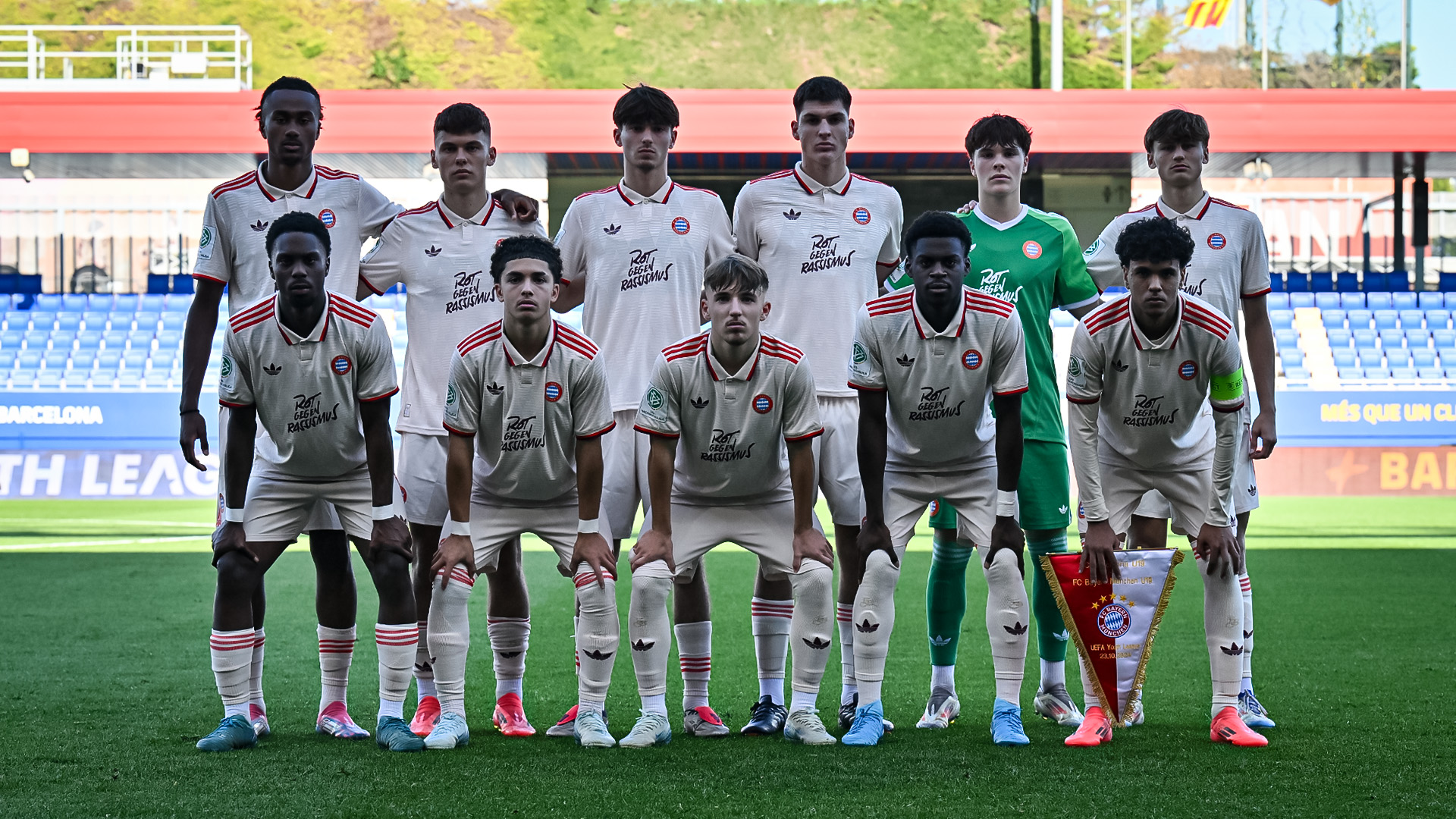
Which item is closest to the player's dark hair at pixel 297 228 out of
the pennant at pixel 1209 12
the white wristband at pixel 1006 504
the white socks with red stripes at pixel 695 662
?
the white socks with red stripes at pixel 695 662

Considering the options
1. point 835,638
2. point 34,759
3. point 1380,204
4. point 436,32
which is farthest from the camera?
point 436,32

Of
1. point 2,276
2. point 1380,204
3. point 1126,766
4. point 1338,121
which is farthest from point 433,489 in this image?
point 1380,204

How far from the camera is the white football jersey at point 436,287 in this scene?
453 centimetres

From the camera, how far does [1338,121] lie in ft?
61.5

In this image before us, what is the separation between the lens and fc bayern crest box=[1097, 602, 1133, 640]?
4180 mm

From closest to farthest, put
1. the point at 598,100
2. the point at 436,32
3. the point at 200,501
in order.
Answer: the point at 200,501 < the point at 598,100 < the point at 436,32

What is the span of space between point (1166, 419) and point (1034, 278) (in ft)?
2.21

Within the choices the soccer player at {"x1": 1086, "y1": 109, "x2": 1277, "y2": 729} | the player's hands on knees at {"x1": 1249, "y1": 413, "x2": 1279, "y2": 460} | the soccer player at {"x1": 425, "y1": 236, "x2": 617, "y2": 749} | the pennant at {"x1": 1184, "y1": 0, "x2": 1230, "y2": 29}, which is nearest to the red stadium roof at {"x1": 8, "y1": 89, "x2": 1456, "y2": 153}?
the pennant at {"x1": 1184, "y1": 0, "x2": 1230, "y2": 29}

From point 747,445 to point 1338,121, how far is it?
17.4 meters

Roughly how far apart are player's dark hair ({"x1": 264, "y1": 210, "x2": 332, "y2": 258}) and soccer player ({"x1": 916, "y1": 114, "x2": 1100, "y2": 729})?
2.16m

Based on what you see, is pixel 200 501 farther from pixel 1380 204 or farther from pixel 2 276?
pixel 1380 204

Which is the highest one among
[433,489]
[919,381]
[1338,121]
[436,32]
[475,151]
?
[436,32]

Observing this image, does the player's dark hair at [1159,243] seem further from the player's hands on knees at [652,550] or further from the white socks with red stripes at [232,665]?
the white socks with red stripes at [232,665]

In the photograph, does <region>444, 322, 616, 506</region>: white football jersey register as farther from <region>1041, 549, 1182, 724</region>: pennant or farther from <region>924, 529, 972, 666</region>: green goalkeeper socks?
<region>1041, 549, 1182, 724</region>: pennant
